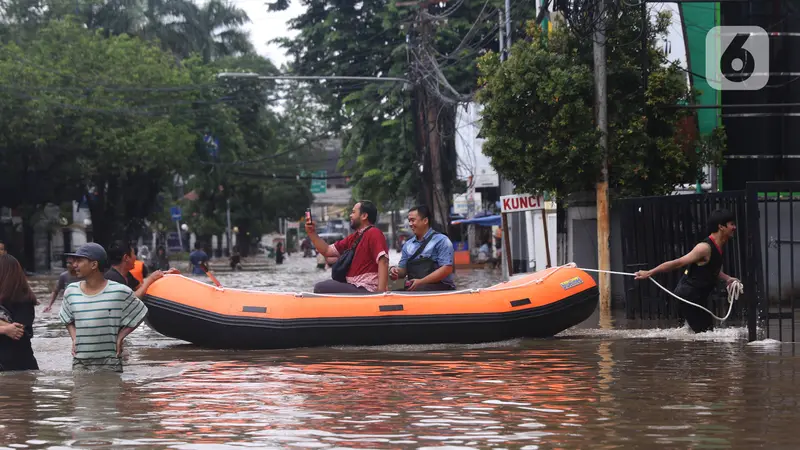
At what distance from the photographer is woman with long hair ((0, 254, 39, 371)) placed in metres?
11.5

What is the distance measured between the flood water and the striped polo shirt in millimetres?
272

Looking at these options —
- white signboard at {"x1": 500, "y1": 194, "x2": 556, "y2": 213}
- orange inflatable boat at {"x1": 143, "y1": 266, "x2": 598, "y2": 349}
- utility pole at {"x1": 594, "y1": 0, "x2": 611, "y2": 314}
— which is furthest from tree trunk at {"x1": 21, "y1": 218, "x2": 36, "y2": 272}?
orange inflatable boat at {"x1": 143, "y1": 266, "x2": 598, "y2": 349}

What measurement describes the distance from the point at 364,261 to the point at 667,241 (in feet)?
16.1

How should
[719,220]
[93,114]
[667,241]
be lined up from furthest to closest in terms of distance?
1. [93,114]
2. [667,241]
3. [719,220]

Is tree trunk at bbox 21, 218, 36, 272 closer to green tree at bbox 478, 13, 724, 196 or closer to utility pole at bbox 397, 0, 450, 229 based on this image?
utility pole at bbox 397, 0, 450, 229

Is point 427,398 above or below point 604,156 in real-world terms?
below

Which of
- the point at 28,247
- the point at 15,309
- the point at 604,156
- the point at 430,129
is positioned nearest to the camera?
the point at 15,309

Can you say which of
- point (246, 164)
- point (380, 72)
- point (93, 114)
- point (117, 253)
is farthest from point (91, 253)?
point (246, 164)

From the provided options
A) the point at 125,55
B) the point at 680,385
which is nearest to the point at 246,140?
the point at 125,55

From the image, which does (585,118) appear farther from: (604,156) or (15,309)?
(15,309)

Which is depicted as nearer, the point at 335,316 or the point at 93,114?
the point at 335,316

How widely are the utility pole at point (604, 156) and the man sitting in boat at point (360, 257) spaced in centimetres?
579

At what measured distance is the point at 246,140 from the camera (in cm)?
7131

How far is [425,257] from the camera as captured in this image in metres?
15.8
